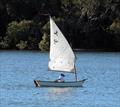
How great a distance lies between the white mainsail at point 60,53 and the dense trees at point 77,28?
7851 centimetres

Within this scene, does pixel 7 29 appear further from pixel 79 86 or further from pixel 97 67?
pixel 79 86

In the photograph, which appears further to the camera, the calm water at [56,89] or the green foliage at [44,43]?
the green foliage at [44,43]

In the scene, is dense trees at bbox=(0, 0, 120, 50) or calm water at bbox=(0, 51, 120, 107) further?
dense trees at bbox=(0, 0, 120, 50)

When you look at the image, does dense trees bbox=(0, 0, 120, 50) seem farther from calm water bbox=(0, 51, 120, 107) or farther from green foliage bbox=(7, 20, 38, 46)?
calm water bbox=(0, 51, 120, 107)

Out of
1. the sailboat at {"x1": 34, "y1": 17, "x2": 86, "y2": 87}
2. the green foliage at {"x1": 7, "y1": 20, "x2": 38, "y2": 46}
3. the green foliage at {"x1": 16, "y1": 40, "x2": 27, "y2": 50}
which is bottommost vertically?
the green foliage at {"x1": 16, "y1": 40, "x2": 27, "y2": 50}

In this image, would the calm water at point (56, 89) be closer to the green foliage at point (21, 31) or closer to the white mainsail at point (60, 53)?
the white mainsail at point (60, 53)

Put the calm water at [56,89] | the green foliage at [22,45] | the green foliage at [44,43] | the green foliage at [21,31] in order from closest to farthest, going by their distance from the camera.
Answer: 1. the calm water at [56,89]
2. the green foliage at [44,43]
3. the green foliage at [22,45]
4. the green foliage at [21,31]

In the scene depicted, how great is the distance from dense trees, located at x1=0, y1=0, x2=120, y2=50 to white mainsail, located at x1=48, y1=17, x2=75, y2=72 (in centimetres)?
7851

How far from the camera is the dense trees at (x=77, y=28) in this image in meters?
149

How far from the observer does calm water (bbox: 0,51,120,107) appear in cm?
5262

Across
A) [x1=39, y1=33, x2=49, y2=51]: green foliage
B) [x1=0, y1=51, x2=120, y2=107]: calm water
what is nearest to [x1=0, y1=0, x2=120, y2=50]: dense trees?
[x1=39, y1=33, x2=49, y2=51]: green foliage

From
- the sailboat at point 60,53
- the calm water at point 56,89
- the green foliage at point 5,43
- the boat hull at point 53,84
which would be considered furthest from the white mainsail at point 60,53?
the green foliage at point 5,43

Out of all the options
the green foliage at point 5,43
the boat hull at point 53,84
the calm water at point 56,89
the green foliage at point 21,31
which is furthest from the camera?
the green foliage at point 5,43

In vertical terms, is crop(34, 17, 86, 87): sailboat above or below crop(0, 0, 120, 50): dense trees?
above
